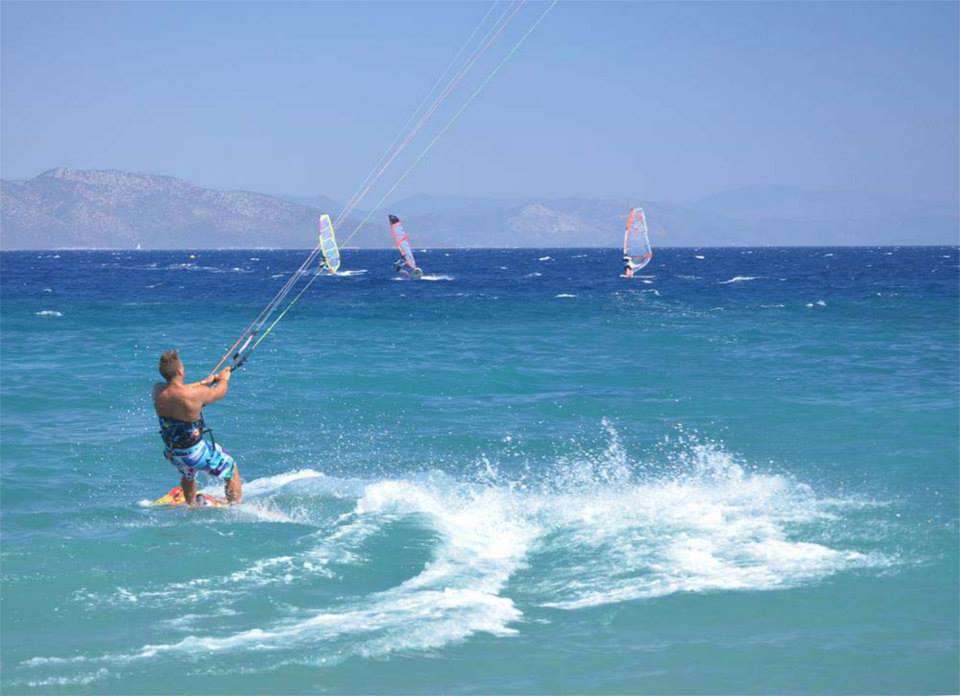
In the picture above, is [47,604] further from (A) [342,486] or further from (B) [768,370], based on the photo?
(B) [768,370]

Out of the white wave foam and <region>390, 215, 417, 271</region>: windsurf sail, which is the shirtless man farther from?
<region>390, 215, 417, 271</region>: windsurf sail

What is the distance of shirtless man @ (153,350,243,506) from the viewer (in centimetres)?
947

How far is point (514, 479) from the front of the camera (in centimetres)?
1304

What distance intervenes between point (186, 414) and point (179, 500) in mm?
2363

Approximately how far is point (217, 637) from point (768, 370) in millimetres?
15875

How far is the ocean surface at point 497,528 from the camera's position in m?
7.59

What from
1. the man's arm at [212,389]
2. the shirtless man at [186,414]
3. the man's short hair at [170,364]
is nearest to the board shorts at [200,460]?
the shirtless man at [186,414]

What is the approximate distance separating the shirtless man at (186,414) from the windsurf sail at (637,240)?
2851 centimetres

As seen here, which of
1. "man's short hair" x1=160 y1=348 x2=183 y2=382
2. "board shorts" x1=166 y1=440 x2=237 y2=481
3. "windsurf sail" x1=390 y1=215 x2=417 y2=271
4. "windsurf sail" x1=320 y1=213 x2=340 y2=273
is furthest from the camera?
"windsurf sail" x1=320 y1=213 x2=340 y2=273

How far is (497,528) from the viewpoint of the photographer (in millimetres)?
10867

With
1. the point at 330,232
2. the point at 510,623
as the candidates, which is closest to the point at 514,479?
the point at 510,623

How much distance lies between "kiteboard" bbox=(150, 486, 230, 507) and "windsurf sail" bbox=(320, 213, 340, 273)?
120 ft

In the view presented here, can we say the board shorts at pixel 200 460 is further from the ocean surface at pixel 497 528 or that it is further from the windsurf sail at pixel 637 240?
the windsurf sail at pixel 637 240

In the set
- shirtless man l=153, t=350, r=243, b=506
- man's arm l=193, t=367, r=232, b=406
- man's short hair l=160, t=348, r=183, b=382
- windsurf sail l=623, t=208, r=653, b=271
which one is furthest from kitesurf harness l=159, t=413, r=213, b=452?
windsurf sail l=623, t=208, r=653, b=271
